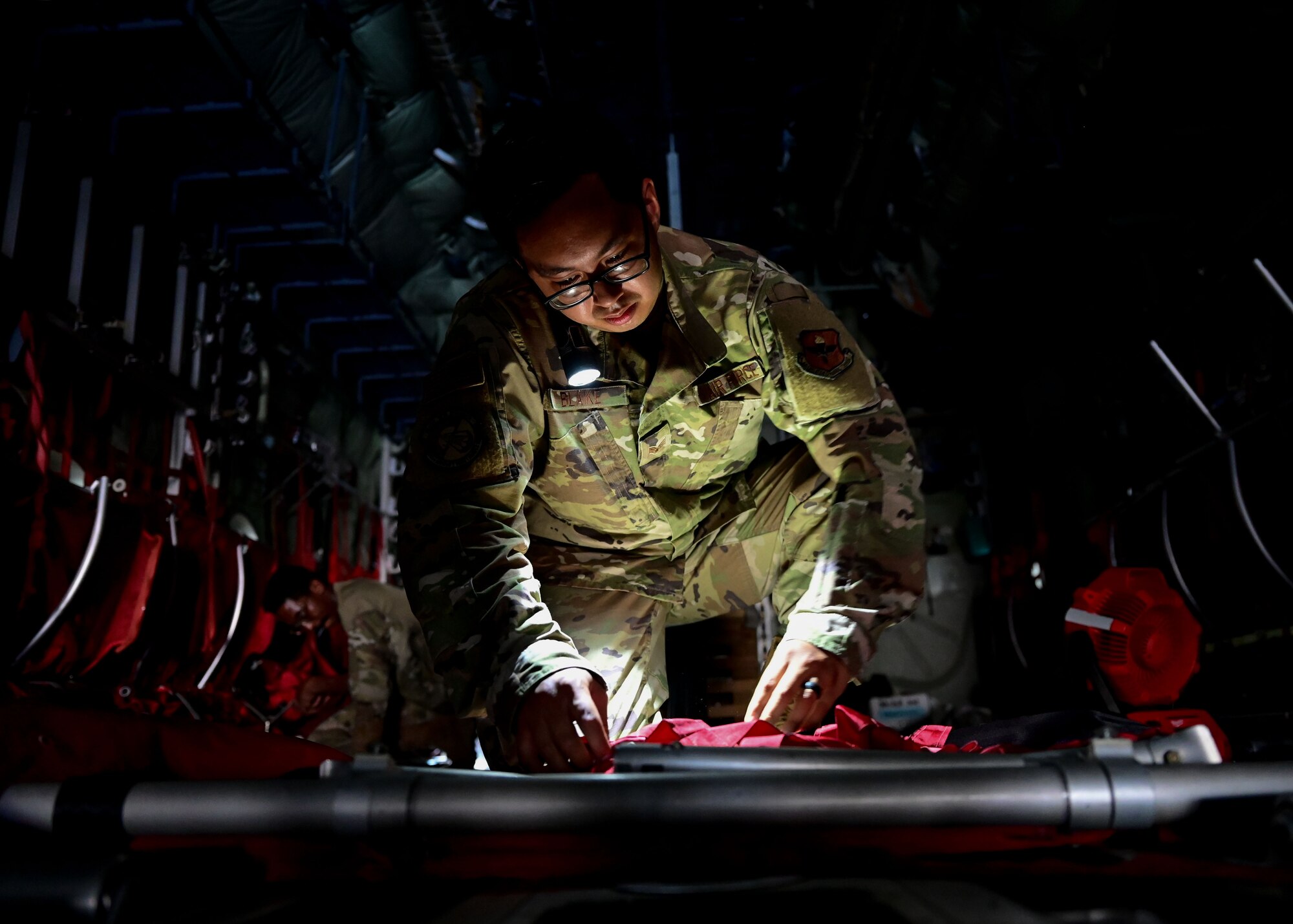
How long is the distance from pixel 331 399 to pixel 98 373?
264 centimetres

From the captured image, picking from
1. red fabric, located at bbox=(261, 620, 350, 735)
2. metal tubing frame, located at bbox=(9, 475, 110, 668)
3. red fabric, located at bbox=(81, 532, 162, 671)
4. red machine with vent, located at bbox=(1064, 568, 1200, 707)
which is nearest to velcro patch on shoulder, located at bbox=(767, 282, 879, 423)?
red machine with vent, located at bbox=(1064, 568, 1200, 707)

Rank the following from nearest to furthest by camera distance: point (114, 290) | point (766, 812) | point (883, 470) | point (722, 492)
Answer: point (766, 812) → point (883, 470) → point (722, 492) → point (114, 290)

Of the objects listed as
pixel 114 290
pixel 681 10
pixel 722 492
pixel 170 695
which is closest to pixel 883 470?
pixel 722 492

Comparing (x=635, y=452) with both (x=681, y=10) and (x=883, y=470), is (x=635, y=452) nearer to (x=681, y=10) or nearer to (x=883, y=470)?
(x=883, y=470)

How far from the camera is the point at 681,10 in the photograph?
13.4 feet

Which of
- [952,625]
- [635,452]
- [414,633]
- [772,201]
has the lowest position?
[952,625]

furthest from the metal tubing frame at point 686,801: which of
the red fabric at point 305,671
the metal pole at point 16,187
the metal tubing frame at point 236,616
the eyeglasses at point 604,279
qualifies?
the red fabric at point 305,671

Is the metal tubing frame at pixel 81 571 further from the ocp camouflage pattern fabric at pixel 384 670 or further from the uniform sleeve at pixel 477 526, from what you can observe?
the uniform sleeve at pixel 477 526

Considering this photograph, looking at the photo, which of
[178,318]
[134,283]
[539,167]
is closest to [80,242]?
[134,283]

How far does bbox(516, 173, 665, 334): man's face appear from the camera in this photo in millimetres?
1885

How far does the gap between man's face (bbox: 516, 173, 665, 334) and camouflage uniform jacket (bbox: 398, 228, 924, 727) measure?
0.18 meters

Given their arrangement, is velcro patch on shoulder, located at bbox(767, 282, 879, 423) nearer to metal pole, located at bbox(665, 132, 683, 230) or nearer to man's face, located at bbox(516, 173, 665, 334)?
man's face, located at bbox(516, 173, 665, 334)

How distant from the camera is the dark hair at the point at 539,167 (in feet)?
6.26

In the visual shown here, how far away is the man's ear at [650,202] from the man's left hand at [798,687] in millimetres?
995
